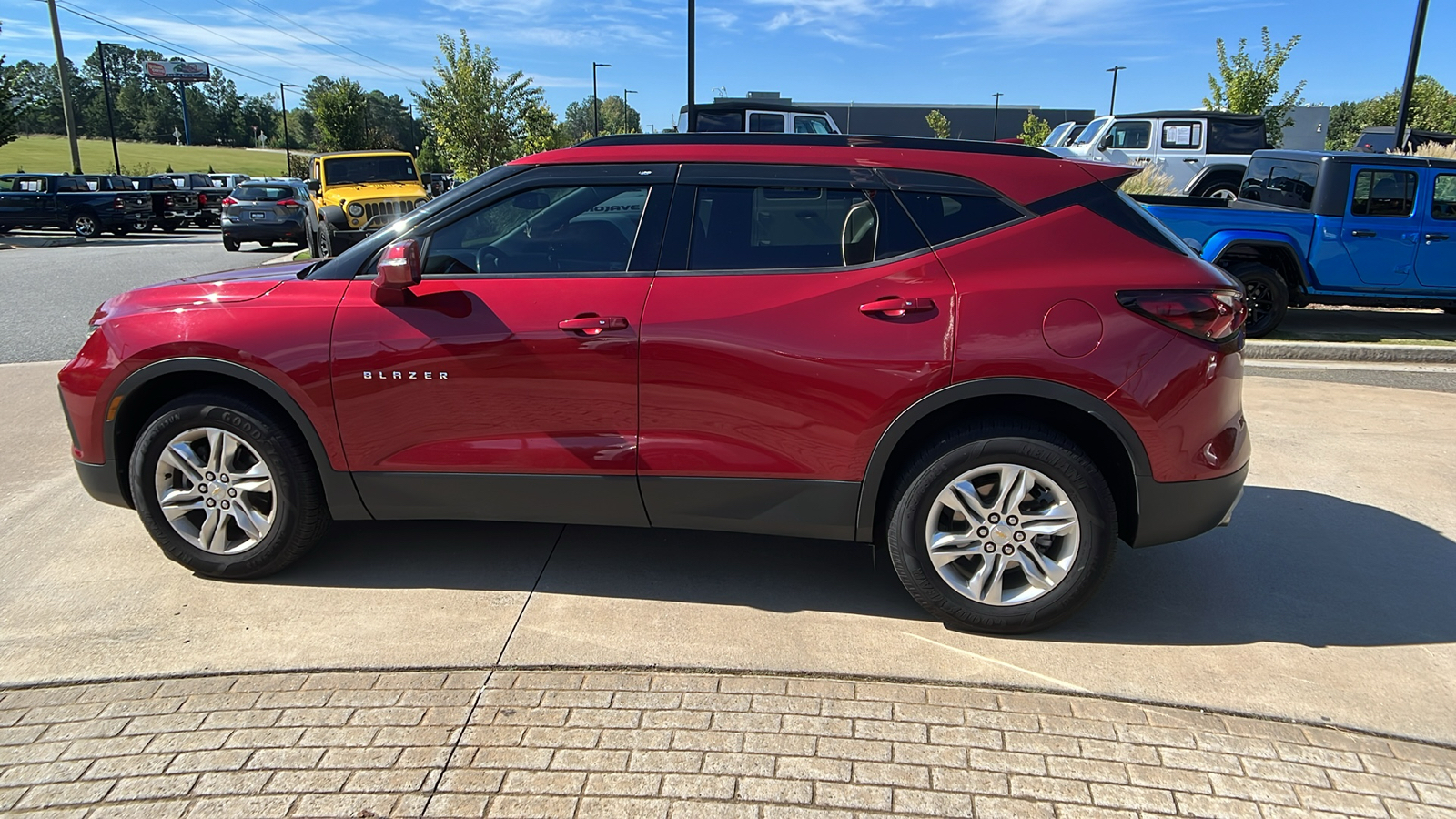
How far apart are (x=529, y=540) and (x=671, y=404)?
1.33 metres

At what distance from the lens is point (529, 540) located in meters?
4.36

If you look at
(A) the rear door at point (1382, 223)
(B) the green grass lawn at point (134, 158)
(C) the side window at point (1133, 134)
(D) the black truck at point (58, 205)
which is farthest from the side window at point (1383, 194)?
(B) the green grass lawn at point (134, 158)

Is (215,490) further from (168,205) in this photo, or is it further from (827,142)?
(168,205)

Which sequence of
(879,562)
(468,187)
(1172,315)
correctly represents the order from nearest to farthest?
(1172,315) → (468,187) → (879,562)

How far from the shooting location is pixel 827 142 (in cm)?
370

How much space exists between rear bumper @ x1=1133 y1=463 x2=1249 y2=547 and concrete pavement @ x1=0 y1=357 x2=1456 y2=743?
42 centimetres

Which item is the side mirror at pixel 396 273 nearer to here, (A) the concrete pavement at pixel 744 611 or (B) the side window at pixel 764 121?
(A) the concrete pavement at pixel 744 611

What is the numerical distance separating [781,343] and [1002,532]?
1.07 m

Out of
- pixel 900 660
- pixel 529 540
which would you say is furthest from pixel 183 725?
pixel 900 660

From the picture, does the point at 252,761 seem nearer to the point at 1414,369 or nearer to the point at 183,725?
the point at 183,725

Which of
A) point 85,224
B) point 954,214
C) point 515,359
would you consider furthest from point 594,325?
point 85,224

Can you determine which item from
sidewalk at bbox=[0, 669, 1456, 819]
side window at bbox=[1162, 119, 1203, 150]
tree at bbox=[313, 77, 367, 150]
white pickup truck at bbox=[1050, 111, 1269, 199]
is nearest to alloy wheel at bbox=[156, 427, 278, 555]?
sidewalk at bbox=[0, 669, 1456, 819]

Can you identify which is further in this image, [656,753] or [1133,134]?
[1133,134]

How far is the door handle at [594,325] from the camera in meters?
3.44
